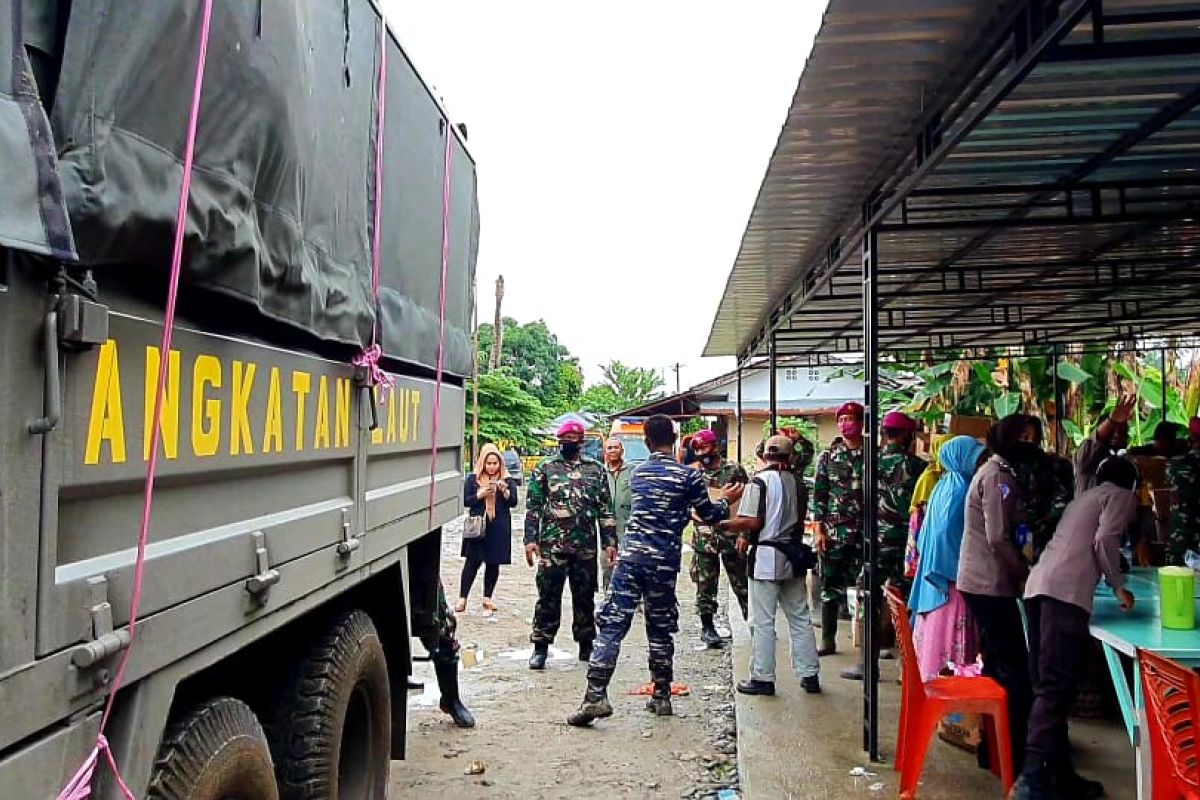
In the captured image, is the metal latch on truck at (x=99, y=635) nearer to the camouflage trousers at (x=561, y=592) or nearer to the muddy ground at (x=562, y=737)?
the muddy ground at (x=562, y=737)

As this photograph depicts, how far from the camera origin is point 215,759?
→ 2.25 m

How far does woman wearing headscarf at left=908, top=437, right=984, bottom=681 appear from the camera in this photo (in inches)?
206

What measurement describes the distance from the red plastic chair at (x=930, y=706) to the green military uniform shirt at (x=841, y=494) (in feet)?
8.12

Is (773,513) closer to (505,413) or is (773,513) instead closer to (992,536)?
(992,536)

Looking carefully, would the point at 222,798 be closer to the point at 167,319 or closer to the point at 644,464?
the point at 167,319

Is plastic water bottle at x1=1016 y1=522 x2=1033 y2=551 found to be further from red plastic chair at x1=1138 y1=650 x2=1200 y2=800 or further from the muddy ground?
the muddy ground

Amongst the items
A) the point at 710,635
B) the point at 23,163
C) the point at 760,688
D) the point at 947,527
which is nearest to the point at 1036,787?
the point at 947,527

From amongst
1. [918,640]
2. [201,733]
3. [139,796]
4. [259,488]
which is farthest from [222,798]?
[918,640]

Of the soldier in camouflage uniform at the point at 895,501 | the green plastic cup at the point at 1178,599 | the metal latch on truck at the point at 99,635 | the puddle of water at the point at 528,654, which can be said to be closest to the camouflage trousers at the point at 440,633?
the puddle of water at the point at 528,654

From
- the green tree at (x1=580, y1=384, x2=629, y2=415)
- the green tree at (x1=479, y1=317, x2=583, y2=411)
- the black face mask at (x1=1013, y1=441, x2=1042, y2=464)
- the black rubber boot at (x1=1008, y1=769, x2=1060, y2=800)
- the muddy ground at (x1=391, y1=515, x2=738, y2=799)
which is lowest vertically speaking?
the muddy ground at (x1=391, y1=515, x2=738, y2=799)

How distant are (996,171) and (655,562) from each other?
301 cm

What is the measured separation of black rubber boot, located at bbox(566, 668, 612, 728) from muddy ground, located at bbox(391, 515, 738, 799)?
3.0 inches

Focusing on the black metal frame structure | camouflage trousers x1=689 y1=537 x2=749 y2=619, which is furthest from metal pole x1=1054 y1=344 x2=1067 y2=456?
camouflage trousers x1=689 y1=537 x2=749 y2=619

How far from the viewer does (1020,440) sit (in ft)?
16.7
